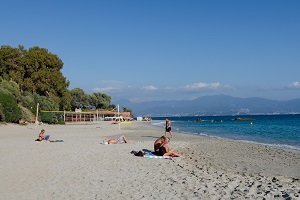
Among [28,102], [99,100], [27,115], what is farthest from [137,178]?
[99,100]

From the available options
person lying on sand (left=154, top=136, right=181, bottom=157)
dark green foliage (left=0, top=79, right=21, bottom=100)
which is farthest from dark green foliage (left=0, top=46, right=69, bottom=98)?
person lying on sand (left=154, top=136, right=181, bottom=157)

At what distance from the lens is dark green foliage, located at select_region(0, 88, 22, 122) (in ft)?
136

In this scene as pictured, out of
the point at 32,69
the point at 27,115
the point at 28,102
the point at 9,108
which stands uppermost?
the point at 32,69

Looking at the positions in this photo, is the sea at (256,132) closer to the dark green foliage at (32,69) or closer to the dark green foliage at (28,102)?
the dark green foliage at (28,102)

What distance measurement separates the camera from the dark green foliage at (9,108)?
4148cm

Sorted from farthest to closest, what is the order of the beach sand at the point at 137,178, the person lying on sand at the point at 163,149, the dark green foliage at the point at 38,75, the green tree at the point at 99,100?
the green tree at the point at 99,100 < the dark green foliage at the point at 38,75 < the person lying on sand at the point at 163,149 < the beach sand at the point at 137,178

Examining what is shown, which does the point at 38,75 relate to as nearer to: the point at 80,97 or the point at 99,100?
the point at 80,97

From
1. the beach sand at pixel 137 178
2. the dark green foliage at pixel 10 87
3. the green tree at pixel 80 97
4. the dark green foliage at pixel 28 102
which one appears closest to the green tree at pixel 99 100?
the green tree at pixel 80 97

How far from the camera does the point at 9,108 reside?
138 ft

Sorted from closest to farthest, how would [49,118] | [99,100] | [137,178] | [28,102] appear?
[137,178], [28,102], [49,118], [99,100]

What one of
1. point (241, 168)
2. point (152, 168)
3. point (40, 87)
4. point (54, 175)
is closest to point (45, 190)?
point (54, 175)

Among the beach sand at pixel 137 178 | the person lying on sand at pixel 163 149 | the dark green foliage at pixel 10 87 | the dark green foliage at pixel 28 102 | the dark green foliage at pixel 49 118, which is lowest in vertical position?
the beach sand at pixel 137 178

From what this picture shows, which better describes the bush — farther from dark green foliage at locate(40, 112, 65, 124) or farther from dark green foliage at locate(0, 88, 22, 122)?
dark green foliage at locate(40, 112, 65, 124)

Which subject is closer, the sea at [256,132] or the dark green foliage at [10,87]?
the sea at [256,132]
